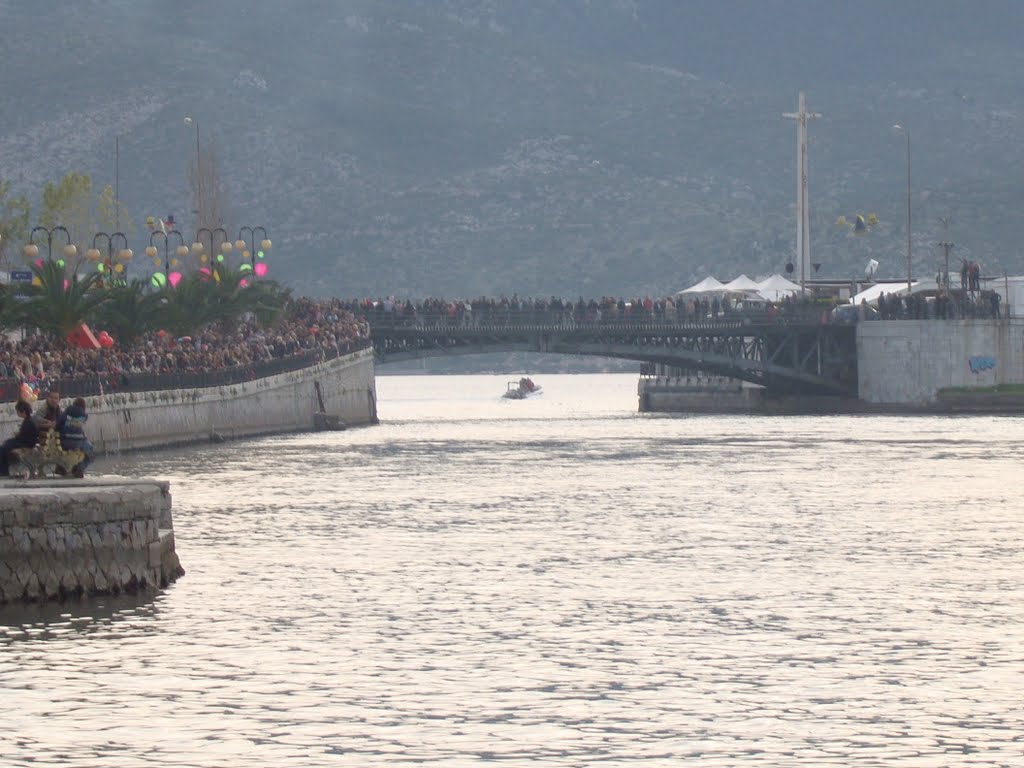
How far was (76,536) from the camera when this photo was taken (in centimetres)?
4053

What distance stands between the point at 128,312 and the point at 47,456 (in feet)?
208

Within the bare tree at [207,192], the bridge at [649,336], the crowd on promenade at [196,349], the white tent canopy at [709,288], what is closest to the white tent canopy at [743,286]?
the white tent canopy at [709,288]

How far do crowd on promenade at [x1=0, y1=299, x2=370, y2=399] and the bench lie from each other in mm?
34286

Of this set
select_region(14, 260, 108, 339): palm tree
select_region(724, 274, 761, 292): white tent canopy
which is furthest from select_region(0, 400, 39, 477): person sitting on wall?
select_region(724, 274, 761, 292): white tent canopy

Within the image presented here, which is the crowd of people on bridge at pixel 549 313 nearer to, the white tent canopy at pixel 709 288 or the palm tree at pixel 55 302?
the white tent canopy at pixel 709 288

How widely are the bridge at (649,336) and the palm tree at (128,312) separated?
37429mm

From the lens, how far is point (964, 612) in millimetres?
42344

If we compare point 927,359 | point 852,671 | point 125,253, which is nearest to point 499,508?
point 852,671

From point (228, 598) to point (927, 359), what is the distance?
3964 inches

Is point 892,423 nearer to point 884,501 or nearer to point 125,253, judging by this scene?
point 125,253

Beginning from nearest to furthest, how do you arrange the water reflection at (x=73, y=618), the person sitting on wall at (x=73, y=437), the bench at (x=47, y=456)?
the water reflection at (x=73, y=618) < the bench at (x=47, y=456) < the person sitting on wall at (x=73, y=437)

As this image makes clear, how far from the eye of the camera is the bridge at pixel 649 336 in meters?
146

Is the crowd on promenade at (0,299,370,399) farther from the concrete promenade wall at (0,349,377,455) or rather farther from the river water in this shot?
the river water

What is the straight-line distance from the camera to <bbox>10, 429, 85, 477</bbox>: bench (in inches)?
1736
